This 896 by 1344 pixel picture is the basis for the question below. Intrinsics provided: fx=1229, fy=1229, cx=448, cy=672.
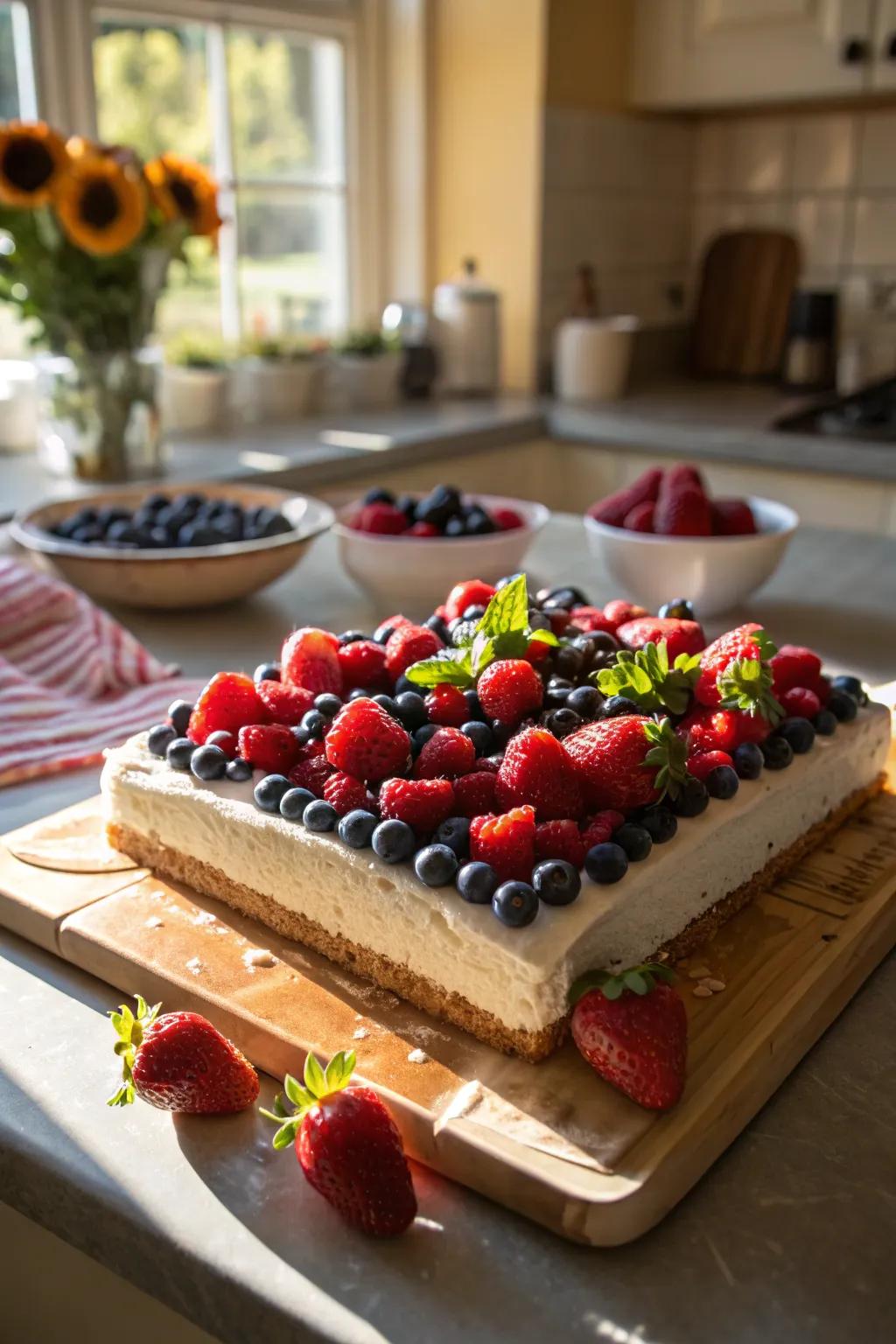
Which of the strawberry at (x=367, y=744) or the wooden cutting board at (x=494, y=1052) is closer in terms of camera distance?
the wooden cutting board at (x=494, y=1052)

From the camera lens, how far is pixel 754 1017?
69cm

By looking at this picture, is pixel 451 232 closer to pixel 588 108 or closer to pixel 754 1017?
pixel 588 108

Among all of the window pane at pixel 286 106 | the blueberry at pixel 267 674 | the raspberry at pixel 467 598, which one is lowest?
the blueberry at pixel 267 674

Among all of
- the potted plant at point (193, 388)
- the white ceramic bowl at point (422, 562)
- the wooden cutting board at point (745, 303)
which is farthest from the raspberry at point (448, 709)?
the wooden cutting board at point (745, 303)

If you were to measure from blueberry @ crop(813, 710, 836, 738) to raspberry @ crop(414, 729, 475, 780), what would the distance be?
11.4 inches

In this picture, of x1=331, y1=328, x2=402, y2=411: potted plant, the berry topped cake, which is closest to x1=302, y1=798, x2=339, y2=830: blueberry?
the berry topped cake

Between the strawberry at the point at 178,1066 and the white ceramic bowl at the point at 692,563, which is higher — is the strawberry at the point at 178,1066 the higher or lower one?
the lower one

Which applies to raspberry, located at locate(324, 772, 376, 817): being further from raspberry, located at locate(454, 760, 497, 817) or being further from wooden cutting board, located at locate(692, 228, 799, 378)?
wooden cutting board, located at locate(692, 228, 799, 378)

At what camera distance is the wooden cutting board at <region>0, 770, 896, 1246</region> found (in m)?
0.59

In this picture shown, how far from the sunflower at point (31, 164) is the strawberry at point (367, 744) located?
1.33 metres

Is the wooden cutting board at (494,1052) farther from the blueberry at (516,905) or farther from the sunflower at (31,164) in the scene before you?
the sunflower at (31,164)

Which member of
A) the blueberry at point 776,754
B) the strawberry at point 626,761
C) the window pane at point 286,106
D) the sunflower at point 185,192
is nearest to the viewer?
the strawberry at point 626,761

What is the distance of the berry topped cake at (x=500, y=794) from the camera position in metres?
0.69

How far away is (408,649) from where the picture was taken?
93 cm
